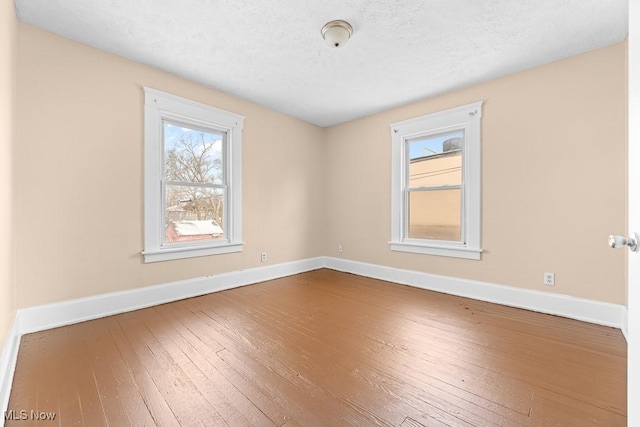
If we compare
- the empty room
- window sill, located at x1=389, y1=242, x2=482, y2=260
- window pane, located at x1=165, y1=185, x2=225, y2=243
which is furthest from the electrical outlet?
Answer: window pane, located at x1=165, y1=185, x2=225, y2=243

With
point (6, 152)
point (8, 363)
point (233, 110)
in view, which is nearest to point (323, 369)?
point (8, 363)

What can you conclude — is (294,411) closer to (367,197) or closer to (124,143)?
(124,143)

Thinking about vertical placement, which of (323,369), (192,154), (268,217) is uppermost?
(192,154)

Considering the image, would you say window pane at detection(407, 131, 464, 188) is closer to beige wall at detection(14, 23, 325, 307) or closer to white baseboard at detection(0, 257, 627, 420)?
white baseboard at detection(0, 257, 627, 420)

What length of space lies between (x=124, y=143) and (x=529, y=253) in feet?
14.3

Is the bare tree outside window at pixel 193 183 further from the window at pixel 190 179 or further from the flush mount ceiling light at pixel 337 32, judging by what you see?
the flush mount ceiling light at pixel 337 32

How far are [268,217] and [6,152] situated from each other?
2.70 meters

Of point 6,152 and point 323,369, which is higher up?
point 6,152

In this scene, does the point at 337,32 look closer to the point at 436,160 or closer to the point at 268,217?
the point at 436,160

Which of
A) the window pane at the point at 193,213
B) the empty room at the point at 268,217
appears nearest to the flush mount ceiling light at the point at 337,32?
the empty room at the point at 268,217

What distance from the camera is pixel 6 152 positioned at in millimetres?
1811

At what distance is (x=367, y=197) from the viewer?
4418 mm

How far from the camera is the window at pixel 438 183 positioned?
10.9 feet

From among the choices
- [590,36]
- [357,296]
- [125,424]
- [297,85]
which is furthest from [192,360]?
[590,36]
